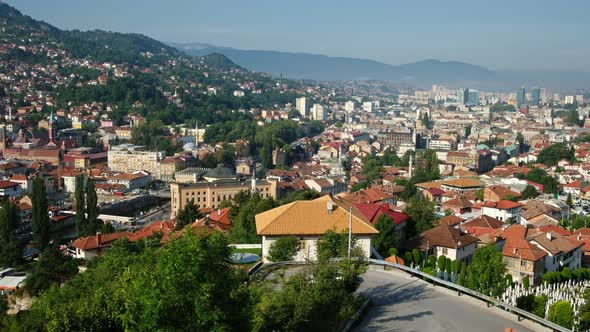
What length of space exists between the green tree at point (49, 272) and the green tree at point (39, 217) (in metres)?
5.44

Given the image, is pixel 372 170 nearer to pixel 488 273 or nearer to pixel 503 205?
pixel 503 205

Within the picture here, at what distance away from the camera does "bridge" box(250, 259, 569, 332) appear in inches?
293

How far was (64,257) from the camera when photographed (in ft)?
59.3

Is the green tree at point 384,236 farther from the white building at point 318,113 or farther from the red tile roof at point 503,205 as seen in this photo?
the white building at point 318,113

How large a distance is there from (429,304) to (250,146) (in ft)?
165

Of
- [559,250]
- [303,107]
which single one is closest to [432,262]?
[559,250]

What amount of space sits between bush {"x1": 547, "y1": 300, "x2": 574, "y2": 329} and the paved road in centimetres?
231

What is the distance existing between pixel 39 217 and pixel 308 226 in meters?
15.2

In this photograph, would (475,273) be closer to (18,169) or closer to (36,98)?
(18,169)

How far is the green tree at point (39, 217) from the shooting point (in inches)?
881

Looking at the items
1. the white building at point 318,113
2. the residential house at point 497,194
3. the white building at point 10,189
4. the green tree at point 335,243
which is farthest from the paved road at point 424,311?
the white building at point 318,113

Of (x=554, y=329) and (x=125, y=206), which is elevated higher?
(x=554, y=329)

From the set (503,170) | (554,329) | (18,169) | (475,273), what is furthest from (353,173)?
(554,329)

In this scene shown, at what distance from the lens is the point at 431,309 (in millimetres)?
8008
